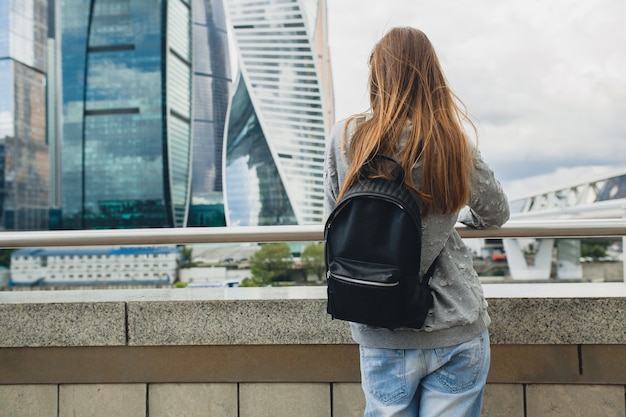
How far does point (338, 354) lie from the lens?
2088mm

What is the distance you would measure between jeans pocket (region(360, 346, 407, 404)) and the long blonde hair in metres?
0.38

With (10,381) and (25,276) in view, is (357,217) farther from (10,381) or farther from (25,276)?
(25,276)

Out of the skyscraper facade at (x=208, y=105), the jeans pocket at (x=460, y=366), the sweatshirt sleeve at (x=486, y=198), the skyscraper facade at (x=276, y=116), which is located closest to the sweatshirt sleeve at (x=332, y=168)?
the sweatshirt sleeve at (x=486, y=198)

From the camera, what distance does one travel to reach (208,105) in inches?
3214

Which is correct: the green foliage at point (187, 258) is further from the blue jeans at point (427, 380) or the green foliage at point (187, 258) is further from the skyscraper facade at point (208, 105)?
the blue jeans at point (427, 380)

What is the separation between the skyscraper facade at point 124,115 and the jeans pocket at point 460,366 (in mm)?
70663

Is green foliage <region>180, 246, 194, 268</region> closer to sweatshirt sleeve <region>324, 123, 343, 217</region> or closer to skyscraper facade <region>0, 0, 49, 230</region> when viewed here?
skyscraper facade <region>0, 0, 49, 230</region>

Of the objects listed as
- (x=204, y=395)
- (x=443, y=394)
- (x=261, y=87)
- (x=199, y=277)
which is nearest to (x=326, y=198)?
(x=443, y=394)

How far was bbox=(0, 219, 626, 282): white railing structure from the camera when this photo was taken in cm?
196

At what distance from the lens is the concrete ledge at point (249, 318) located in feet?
6.60

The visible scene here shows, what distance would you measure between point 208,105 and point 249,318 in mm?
82713

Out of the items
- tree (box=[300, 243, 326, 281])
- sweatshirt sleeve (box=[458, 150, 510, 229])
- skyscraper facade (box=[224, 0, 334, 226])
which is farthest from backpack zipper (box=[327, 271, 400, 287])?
skyscraper facade (box=[224, 0, 334, 226])

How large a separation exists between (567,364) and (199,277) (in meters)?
50.2

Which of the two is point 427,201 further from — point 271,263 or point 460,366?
point 271,263
